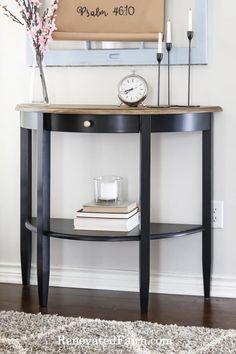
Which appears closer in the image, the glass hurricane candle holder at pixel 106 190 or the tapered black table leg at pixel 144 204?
the tapered black table leg at pixel 144 204

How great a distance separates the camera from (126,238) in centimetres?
254

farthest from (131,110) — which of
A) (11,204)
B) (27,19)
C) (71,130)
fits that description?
(11,204)

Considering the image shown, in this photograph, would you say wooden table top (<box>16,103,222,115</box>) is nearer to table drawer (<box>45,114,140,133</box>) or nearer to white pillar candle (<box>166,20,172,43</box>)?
table drawer (<box>45,114,140,133</box>)

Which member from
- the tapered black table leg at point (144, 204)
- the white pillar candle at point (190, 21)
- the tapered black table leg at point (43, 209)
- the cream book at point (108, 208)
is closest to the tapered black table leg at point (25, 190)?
the tapered black table leg at point (43, 209)

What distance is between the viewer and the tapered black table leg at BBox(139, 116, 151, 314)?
2502 millimetres

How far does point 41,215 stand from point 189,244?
0.68 metres

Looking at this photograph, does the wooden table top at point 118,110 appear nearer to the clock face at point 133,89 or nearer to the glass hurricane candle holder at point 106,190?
the clock face at point 133,89

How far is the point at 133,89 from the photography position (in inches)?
107

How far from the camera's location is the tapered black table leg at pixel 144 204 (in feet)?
8.21

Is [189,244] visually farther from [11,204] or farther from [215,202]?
[11,204]

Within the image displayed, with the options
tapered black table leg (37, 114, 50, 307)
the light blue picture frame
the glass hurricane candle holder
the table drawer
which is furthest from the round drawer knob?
the light blue picture frame

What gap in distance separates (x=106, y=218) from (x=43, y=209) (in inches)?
10.1

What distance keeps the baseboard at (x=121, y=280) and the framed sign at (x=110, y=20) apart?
1.03 m

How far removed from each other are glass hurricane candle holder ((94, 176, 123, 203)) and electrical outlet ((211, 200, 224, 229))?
1.38 feet
